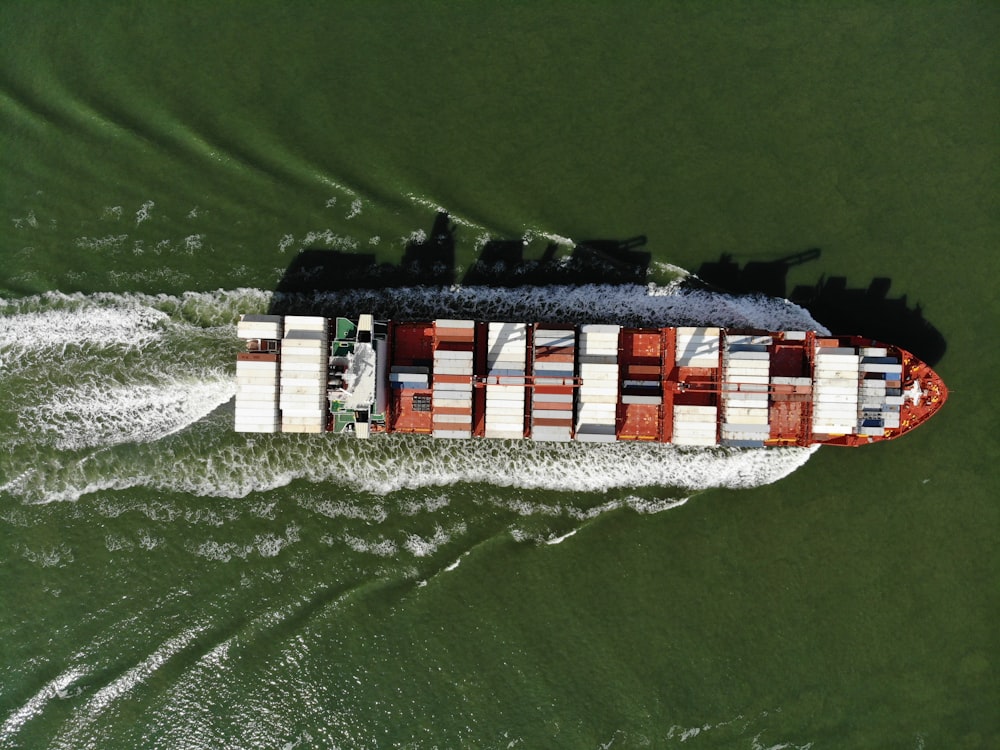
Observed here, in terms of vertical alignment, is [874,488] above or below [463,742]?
above

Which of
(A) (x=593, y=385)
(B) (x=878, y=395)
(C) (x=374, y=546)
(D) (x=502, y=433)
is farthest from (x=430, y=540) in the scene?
(B) (x=878, y=395)

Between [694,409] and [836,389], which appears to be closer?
[836,389]

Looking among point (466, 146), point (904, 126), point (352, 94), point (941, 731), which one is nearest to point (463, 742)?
point (941, 731)

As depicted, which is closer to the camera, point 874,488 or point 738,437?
point 738,437

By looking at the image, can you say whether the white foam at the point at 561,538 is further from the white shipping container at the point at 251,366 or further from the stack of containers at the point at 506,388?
the white shipping container at the point at 251,366

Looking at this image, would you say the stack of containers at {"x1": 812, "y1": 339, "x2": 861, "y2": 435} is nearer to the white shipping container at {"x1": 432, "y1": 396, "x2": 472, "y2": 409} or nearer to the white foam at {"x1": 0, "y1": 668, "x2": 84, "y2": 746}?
the white shipping container at {"x1": 432, "y1": 396, "x2": 472, "y2": 409}

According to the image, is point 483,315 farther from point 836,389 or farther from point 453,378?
point 836,389

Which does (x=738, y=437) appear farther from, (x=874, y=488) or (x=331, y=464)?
(x=331, y=464)
